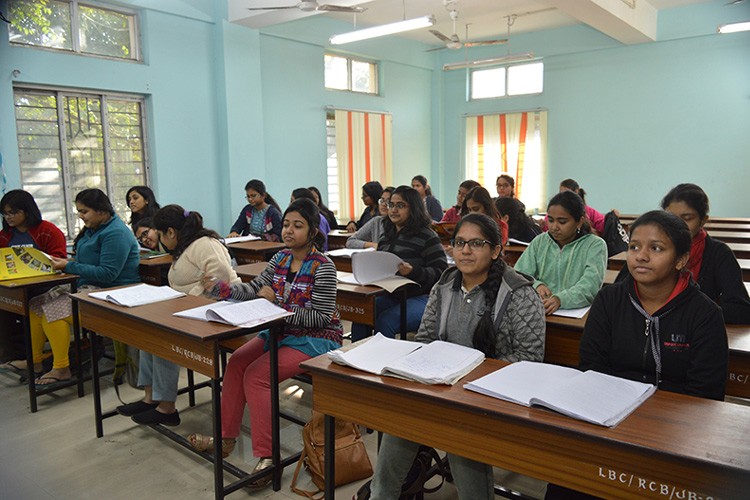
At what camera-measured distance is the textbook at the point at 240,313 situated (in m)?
2.10

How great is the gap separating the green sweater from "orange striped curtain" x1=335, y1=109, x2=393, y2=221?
19.3ft

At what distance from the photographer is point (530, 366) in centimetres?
154

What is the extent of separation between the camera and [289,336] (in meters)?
2.40

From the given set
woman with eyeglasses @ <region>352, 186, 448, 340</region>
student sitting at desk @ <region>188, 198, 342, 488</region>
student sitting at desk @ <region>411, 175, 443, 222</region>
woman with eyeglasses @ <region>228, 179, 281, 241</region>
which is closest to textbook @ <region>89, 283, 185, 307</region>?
student sitting at desk @ <region>188, 198, 342, 488</region>

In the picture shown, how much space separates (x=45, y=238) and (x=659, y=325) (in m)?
3.64

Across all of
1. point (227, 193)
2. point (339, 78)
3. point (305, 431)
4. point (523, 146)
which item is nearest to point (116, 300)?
point (305, 431)

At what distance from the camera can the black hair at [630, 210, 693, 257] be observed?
1594 mm

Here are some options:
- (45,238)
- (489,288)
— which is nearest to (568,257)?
(489,288)

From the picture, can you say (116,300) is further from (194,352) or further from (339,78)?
(339,78)

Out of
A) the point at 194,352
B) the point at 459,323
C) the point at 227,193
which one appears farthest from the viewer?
the point at 227,193

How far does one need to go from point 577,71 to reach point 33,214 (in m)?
7.69

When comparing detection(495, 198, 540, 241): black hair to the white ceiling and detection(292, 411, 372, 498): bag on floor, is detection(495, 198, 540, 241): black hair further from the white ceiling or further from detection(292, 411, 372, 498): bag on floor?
detection(292, 411, 372, 498): bag on floor

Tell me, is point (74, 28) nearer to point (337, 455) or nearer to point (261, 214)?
point (261, 214)

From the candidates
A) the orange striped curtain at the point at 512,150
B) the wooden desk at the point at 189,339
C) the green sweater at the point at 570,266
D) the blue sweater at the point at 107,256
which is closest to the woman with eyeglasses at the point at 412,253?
the green sweater at the point at 570,266
